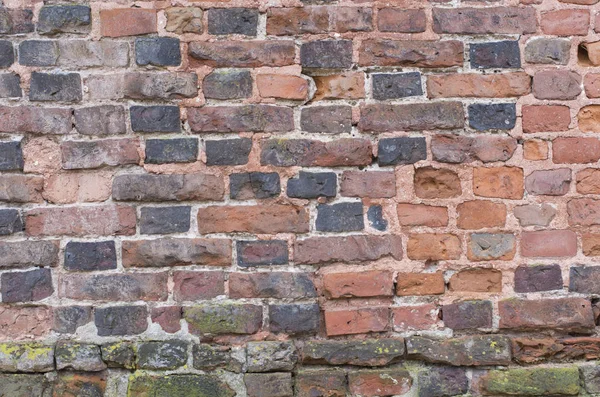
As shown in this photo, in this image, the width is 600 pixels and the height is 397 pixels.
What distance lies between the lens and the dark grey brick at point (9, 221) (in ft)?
5.96

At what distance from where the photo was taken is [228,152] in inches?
72.1

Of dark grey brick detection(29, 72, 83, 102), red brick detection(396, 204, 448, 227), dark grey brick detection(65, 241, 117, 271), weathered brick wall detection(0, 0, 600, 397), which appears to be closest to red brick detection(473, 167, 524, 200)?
weathered brick wall detection(0, 0, 600, 397)

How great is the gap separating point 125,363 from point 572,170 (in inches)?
51.9

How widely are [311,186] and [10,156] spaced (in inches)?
32.2

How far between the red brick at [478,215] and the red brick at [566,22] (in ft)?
1.68

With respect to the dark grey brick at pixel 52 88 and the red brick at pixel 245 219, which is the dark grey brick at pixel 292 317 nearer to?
the red brick at pixel 245 219

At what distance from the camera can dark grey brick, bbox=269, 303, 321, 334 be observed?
5.98ft

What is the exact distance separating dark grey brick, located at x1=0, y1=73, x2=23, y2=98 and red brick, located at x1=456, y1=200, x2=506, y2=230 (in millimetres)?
1239

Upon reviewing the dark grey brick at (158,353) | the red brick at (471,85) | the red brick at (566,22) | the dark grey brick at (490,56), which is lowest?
the dark grey brick at (158,353)

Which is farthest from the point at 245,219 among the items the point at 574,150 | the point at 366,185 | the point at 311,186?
the point at 574,150

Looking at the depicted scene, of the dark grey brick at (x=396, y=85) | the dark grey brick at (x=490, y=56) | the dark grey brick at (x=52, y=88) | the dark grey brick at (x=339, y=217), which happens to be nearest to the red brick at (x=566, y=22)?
the dark grey brick at (x=490, y=56)

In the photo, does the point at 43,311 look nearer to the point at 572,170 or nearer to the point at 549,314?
the point at 549,314

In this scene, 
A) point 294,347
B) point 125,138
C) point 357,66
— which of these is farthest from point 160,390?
point 357,66

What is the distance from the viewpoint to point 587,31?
Result: 1880mm
